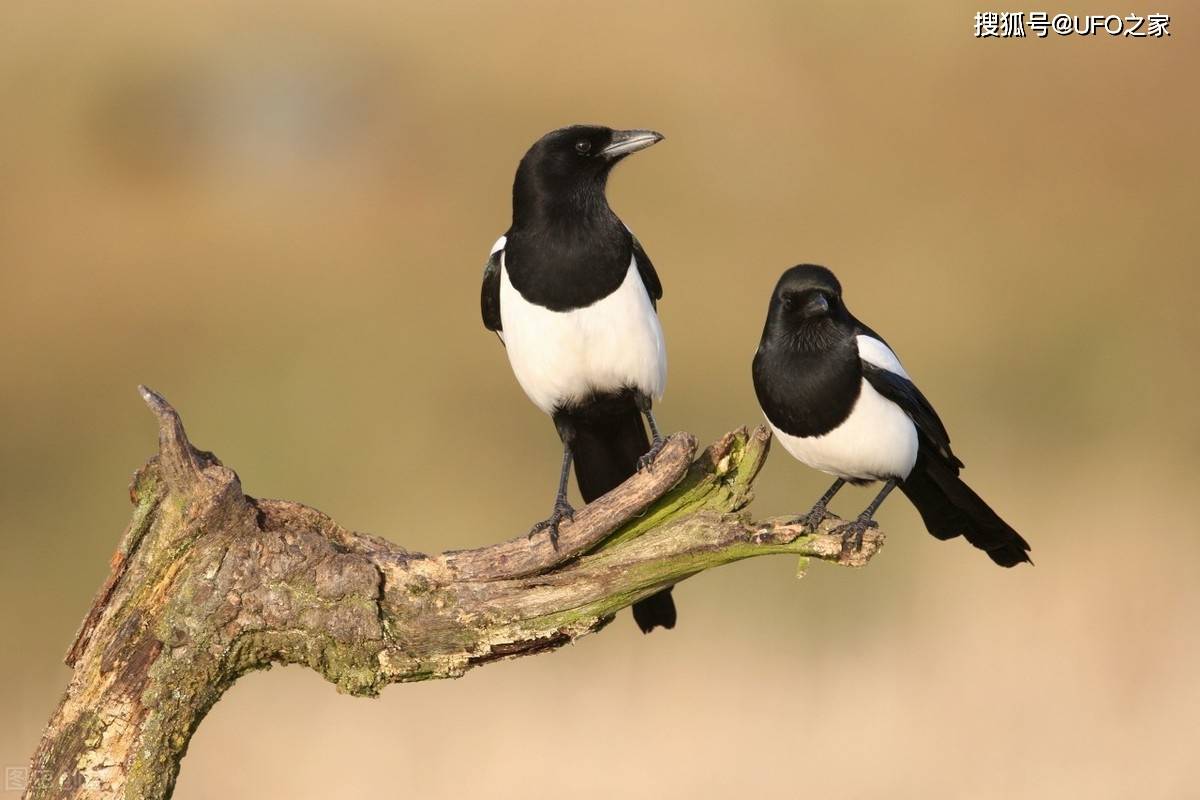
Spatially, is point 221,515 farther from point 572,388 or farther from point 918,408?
point 918,408

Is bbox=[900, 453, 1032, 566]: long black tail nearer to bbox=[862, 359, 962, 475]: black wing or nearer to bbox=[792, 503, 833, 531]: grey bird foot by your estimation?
bbox=[862, 359, 962, 475]: black wing

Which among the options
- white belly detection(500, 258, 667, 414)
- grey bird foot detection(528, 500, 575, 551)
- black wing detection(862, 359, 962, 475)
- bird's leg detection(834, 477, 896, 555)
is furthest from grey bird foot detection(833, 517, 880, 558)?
white belly detection(500, 258, 667, 414)

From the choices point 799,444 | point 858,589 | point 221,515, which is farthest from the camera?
point 858,589

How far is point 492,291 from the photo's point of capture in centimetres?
473

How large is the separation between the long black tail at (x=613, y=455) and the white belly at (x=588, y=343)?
0.28 metres

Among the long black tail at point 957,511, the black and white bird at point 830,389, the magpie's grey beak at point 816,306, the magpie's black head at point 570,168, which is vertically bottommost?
the long black tail at point 957,511

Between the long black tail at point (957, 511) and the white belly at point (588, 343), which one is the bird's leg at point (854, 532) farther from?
the white belly at point (588, 343)

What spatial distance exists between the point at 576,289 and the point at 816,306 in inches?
26.9

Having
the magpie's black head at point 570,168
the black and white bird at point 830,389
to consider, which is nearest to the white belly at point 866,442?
the black and white bird at point 830,389

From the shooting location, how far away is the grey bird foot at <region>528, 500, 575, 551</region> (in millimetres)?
3922

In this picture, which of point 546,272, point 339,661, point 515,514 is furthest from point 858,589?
point 339,661

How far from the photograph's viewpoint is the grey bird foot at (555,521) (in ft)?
12.9

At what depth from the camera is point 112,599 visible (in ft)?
12.1

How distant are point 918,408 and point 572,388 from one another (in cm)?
99
